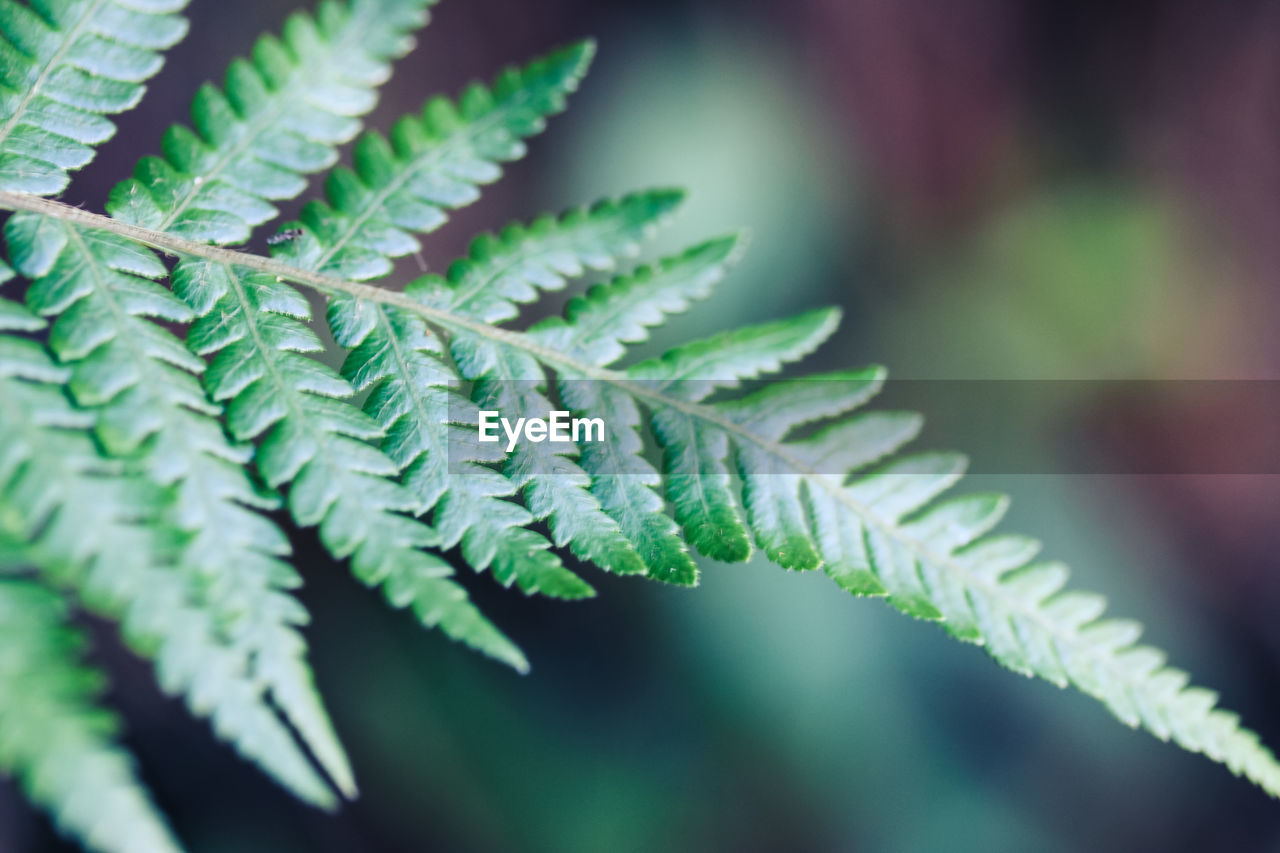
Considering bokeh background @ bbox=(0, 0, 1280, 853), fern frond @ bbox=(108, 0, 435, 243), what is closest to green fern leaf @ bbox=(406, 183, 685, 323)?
fern frond @ bbox=(108, 0, 435, 243)

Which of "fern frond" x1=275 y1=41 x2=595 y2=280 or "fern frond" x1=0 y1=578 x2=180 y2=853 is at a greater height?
"fern frond" x1=275 y1=41 x2=595 y2=280

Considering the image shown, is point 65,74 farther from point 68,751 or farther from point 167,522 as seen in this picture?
point 68,751

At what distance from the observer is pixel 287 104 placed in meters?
1.30

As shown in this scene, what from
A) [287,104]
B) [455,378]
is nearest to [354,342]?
[455,378]

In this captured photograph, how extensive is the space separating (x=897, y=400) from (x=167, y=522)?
2.63m

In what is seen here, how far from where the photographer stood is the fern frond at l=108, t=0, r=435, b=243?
1.29 metres

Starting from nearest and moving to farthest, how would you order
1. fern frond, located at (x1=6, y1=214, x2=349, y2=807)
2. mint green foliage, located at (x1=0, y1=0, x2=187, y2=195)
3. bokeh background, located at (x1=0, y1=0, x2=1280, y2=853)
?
fern frond, located at (x1=6, y1=214, x2=349, y2=807), mint green foliage, located at (x1=0, y1=0, x2=187, y2=195), bokeh background, located at (x1=0, y1=0, x2=1280, y2=853)

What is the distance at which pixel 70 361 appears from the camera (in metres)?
1.04

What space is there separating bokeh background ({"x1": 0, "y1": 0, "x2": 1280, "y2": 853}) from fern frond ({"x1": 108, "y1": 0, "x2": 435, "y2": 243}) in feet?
5.35

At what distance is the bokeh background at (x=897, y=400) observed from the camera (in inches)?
99.7

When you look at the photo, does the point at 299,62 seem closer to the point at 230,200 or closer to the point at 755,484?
the point at 230,200

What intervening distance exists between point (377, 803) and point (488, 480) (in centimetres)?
192

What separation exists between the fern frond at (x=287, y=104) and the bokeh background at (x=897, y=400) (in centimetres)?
163

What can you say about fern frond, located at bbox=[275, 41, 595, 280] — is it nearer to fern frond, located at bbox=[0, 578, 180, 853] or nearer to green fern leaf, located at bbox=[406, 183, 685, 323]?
green fern leaf, located at bbox=[406, 183, 685, 323]
